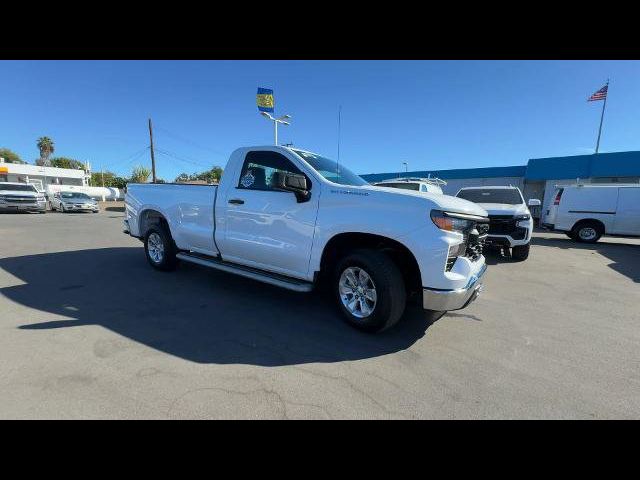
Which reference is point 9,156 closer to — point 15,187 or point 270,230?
point 15,187

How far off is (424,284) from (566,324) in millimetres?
2317

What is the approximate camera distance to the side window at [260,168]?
397 centimetres

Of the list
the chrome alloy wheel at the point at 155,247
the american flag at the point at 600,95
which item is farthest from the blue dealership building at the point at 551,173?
the chrome alloy wheel at the point at 155,247

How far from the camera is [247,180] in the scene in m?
4.21

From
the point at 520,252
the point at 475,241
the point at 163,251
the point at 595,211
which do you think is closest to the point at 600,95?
the point at 595,211

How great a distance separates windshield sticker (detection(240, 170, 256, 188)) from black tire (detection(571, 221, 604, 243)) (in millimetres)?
12381

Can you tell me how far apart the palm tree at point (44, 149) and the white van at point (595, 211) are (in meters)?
99.9

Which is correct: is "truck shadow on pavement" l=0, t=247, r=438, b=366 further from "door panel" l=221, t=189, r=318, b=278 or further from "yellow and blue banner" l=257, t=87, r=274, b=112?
"yellow and blue banner" l=257, t=87, r=274, b=112

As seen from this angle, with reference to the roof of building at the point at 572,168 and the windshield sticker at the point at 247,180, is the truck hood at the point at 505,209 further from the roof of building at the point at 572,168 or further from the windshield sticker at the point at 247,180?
the roof of building at the point at 572,168

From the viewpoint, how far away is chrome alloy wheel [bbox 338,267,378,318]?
3.22 meters

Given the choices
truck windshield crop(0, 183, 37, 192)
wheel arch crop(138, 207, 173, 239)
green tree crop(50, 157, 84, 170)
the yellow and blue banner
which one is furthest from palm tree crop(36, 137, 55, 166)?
wheel arch crop(138, 207, 173, 239)
